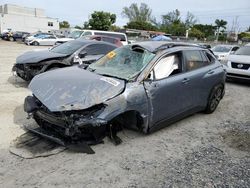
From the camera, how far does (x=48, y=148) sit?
4.25 metres

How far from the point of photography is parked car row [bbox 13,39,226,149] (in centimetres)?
402

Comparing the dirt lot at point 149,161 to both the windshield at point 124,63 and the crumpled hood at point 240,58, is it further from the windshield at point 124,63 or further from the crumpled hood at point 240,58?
the crumpled hood at point 240,58

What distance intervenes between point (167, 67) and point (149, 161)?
1.92 meters

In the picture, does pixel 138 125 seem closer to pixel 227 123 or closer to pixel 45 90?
pixel 45 90

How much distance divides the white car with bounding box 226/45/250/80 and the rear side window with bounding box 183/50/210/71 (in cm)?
468

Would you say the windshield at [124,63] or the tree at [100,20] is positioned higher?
the tree at [100,20]

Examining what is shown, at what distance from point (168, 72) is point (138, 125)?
1.22 meters

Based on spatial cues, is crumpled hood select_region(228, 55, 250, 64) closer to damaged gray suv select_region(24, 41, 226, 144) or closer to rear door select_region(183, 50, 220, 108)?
rear door select_region(183, 50, 220, 108)

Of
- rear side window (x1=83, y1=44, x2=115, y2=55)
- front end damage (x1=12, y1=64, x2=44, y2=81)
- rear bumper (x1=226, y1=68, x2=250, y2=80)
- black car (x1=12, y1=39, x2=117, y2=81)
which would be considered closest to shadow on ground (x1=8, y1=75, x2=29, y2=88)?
black car (x1=12, y1=39, x2=117, y2=81)

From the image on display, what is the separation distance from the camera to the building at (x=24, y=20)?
63.7m

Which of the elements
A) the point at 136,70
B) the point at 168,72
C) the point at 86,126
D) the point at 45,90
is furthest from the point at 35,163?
the point at 168,72

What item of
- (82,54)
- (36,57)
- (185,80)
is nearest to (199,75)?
(185,80)

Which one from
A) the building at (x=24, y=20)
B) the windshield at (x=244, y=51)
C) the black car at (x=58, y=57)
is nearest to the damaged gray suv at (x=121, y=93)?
the black car at (x=58, y=57)

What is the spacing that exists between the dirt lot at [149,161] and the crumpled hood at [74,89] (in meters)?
0.81
